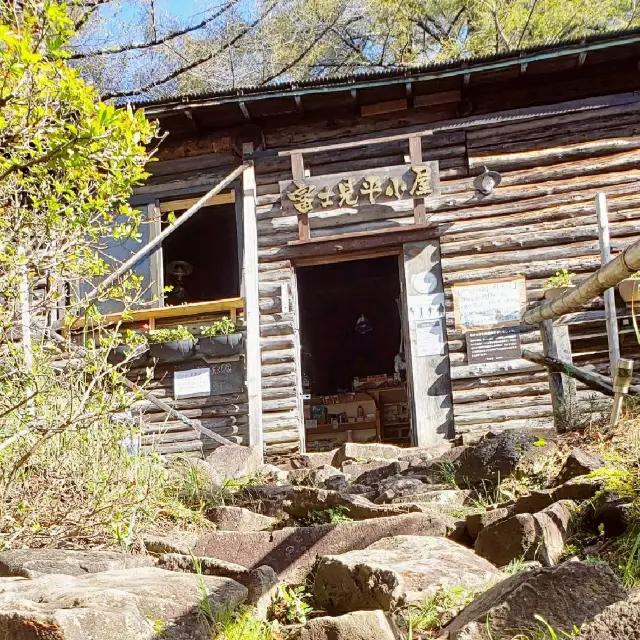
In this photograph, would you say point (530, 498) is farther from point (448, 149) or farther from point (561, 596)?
point (448, 149)

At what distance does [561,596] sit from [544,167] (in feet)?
26.3

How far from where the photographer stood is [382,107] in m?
9.87

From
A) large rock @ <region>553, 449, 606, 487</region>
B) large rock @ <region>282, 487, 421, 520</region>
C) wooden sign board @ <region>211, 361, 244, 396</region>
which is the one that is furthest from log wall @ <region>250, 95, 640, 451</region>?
large rock @ <region>553, 449, 606, 487</region>

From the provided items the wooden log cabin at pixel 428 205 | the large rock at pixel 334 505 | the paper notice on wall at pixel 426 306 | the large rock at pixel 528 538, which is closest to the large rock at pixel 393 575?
the large rock at pixel 528 538

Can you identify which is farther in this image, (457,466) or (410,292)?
(410,292)

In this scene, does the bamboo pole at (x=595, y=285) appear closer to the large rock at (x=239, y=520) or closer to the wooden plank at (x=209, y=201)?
the large rock at (x=239, y=520)

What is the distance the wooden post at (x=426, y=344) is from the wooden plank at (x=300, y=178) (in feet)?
4.32

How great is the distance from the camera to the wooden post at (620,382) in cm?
521

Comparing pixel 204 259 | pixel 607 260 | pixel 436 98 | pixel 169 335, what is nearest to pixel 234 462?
pixel 169 335

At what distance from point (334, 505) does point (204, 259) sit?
35.8ft

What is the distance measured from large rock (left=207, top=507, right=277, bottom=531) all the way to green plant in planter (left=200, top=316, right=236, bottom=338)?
469cm

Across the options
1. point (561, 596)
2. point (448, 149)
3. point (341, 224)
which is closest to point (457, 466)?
point (561, 596)

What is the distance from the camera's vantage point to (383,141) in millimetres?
9742

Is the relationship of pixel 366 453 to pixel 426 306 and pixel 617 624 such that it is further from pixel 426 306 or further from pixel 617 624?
pixel 617 624
